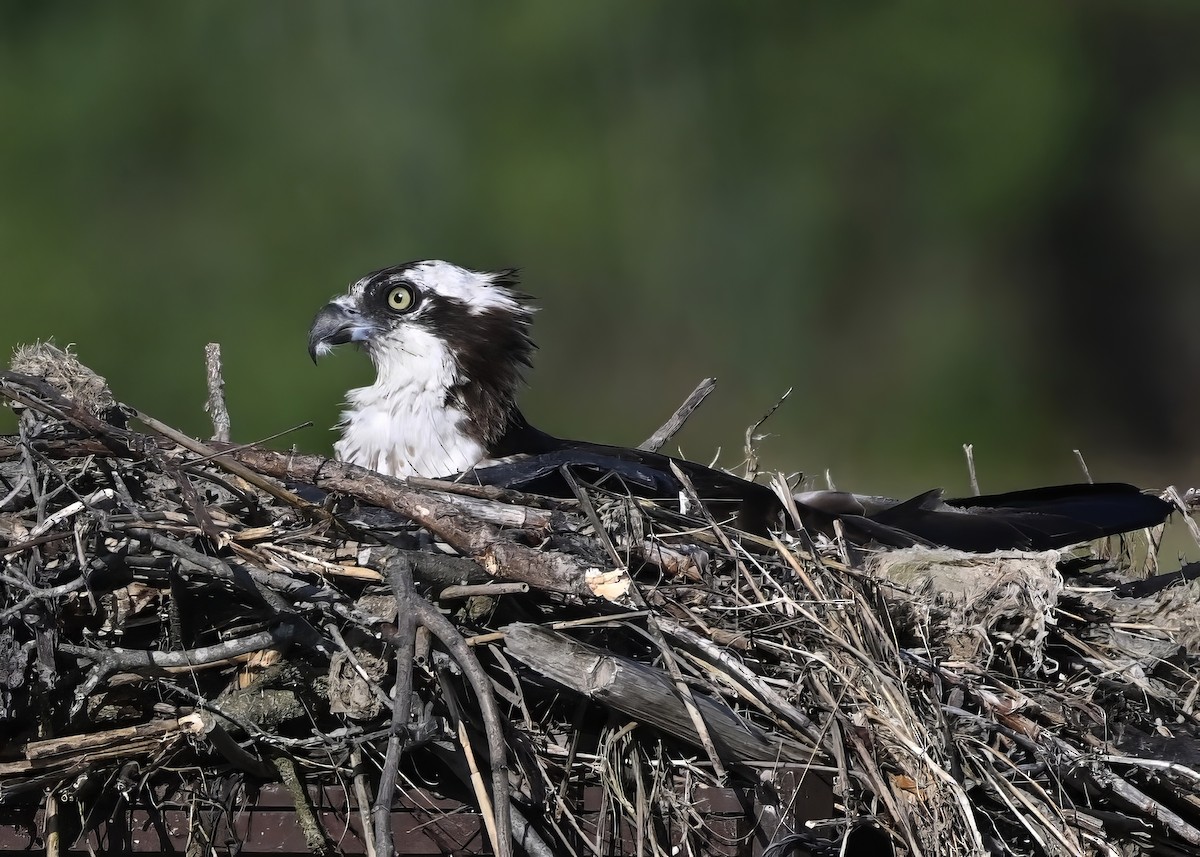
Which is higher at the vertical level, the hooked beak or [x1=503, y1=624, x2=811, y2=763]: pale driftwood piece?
the hooked beak

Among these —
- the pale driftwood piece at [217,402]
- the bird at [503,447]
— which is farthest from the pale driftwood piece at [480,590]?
the pale driftwood piece at [217,402]

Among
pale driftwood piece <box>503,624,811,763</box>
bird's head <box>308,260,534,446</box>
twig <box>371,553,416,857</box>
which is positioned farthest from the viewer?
bird's head <box>308,260,534,446</box>

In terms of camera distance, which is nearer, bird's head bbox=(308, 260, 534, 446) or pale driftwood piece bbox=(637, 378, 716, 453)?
bird's head bbox=(308, 260, 534, 446)

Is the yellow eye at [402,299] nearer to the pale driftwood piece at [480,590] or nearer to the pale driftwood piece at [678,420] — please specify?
the pale driftwood piece at [678,420]

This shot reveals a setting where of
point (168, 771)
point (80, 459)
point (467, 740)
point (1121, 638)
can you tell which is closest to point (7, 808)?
point (168, 771)

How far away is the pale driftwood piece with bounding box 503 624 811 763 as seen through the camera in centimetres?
202

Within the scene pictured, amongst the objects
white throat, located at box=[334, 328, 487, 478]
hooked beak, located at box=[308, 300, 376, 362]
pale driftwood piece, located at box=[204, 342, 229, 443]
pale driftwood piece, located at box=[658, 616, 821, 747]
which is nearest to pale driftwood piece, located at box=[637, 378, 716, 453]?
Answer: white throat, located at box=[334, 328, 487, 478]

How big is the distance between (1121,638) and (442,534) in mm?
1388

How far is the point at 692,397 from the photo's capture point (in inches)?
146

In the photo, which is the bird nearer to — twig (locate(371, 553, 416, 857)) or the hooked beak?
the hooked beak

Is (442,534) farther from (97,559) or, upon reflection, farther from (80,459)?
(80,459)

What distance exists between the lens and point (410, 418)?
128 inches

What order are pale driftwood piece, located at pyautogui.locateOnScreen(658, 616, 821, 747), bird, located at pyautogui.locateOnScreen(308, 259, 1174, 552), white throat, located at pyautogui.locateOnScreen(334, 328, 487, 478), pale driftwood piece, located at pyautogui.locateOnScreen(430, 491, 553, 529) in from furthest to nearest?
white throat, located at pyautogui.locateOnScreen(334, 328, 487, 478) → bird, located at pyautogui.locateOnScreen(308, 259, 1174, 552) → pale driftwood piece, located at pyautogui.locateOnScreen(430, 491, 553, 529) → pale driftwood piece, located at pyautogui.locateOnScreen(658, 616, 821, 747)

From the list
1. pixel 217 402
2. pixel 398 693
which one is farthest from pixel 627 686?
pixel 217 402
